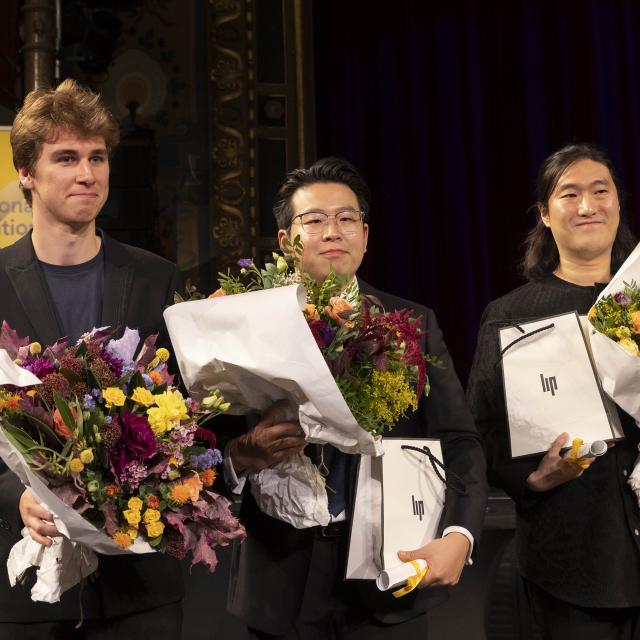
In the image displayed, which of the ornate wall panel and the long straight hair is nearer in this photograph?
the long straight hair

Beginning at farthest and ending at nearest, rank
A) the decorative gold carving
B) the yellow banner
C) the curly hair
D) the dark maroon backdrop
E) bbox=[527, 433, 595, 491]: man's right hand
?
the dark maroon backdrop
the decorative gold carving
the yellow banner
bbox=[527, 433, 595, 491]: man's right hand
the curly hair

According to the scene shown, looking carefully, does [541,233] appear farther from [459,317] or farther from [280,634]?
[459,317]

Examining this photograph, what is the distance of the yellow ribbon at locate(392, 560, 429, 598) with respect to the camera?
1.85m

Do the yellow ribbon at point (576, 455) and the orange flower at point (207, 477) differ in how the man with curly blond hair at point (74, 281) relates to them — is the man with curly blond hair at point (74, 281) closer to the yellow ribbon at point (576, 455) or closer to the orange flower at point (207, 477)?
the orange flower at point (207, 477)

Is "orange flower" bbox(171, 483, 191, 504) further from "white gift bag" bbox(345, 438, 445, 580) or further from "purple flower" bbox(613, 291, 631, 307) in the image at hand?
"purple flower" bbox(613, 291, 631, 307)

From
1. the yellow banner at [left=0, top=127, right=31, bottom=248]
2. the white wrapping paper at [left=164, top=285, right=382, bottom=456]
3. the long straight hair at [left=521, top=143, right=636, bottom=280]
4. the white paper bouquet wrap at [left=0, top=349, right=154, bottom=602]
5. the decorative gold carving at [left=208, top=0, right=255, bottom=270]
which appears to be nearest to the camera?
the white paper bouquet wrap at [left=0, top=349, right=154, bottom=602]

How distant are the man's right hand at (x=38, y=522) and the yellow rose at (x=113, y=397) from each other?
0.75 feet

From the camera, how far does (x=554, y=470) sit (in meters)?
2.28

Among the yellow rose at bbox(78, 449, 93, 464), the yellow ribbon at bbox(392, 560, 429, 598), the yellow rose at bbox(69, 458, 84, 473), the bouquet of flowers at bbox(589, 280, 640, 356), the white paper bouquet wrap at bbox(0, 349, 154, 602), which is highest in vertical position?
the bouquet of flowers at bbox(589, 280, 640, 356)

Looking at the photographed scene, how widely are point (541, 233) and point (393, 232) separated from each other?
10.7 ft

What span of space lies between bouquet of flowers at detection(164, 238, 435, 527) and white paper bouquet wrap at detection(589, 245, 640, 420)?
475 mm

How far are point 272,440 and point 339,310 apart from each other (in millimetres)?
256

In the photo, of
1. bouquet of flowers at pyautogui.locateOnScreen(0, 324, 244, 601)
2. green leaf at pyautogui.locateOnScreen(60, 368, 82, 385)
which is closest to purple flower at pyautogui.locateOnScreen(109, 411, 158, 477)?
bouquet of flowers at pyautogui.locateOnScreen(0, 324, 244, 601)

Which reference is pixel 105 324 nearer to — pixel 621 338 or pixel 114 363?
pixel 114 363
